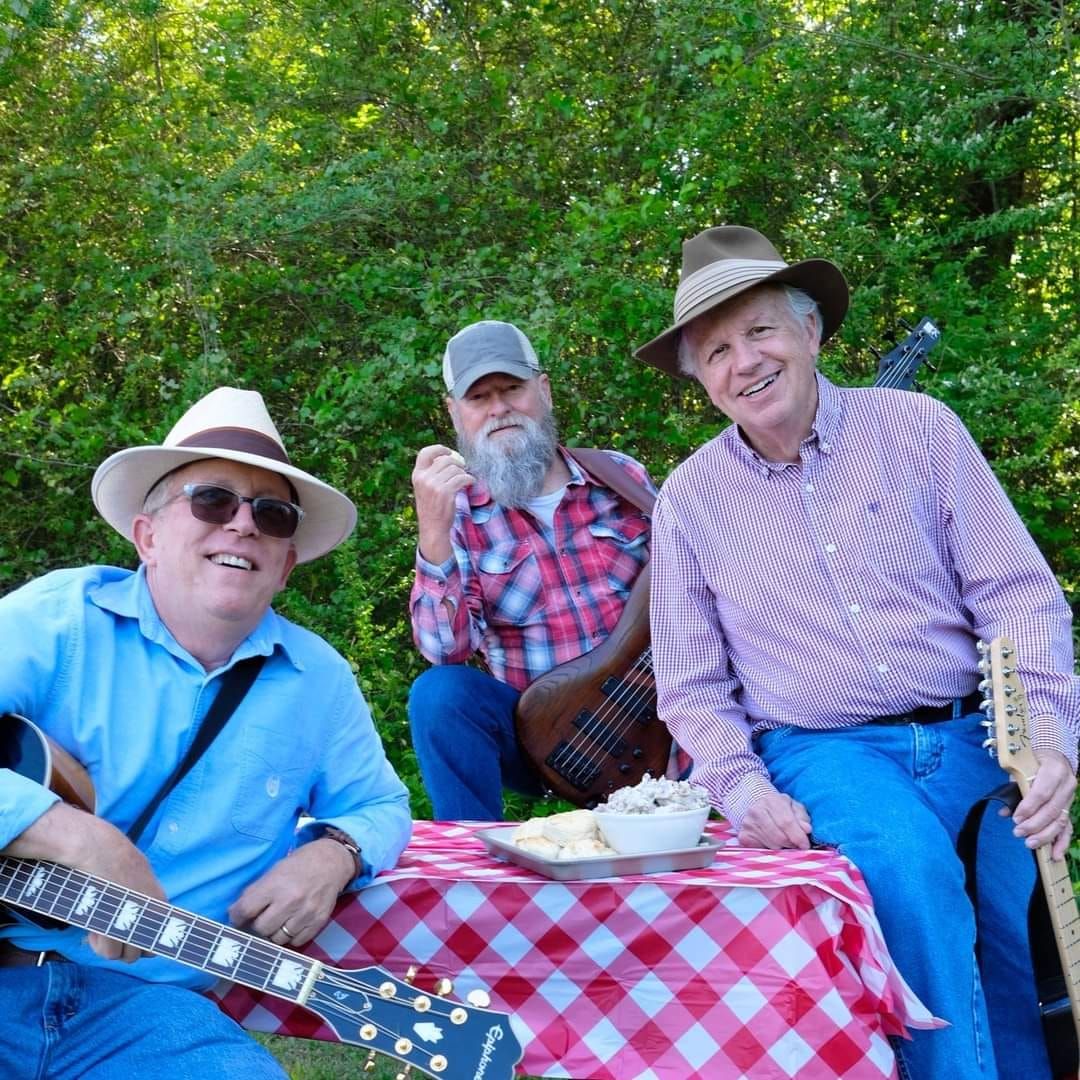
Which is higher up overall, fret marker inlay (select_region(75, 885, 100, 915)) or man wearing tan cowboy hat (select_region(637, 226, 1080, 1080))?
man wearing tan cowboy hat (select_region(637, 226, 1080, 1080))

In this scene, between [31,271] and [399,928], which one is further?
[31,271]

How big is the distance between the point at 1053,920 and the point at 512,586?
191 centimetres

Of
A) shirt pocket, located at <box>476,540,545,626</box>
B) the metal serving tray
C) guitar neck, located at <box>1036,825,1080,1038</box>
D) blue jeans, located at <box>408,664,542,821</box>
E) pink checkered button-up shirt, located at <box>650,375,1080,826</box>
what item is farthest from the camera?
shirt pocket, located at <box>476,540,545,626</box>

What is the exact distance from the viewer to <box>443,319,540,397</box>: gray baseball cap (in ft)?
14.2

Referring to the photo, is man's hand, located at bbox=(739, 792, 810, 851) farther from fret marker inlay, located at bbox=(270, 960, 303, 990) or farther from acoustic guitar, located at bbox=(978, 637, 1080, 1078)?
fret marker inlay, located at bbox=(270, 960, 303, 990)

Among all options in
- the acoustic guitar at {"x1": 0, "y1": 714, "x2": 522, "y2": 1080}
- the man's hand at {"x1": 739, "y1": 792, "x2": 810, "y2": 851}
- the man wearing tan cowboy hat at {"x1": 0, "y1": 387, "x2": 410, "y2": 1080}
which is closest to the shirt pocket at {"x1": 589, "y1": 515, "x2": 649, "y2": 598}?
the man's hand at {"x1": 739, "y1": 792, "x2": 810, "y2": 851}

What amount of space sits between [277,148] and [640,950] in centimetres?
570

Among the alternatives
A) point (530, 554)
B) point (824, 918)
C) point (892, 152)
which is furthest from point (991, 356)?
point (824, 918)

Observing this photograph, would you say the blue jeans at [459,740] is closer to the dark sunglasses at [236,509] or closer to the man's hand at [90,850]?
the dark sunglasses at [236,509]

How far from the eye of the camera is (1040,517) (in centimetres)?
611

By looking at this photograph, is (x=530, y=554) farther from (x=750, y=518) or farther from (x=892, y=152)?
(x=892, y=152)

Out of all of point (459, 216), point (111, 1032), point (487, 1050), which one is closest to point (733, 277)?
point (487, 1050)

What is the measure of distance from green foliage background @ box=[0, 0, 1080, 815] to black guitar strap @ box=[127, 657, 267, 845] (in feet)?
11.1

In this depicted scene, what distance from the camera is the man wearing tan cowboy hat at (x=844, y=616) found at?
2.91 meters
